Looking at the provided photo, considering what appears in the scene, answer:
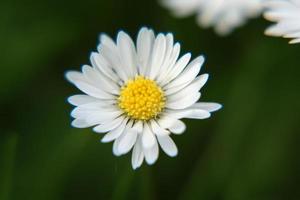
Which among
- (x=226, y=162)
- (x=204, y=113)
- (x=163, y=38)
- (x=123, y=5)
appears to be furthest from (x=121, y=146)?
(x=123, y=5)

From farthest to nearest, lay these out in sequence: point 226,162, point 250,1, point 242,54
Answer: point 242,54 < point 250,1 < point 226,162

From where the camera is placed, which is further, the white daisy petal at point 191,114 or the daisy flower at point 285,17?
the daisy flower at point 285,17

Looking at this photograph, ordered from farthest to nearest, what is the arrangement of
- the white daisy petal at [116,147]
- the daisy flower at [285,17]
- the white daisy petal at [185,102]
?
the daisy flower at [285,17], the white daisy petal at [185,102], the white daisy petal at [116,147]

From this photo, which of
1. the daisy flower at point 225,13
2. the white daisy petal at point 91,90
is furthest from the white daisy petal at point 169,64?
the daisy flower at point 225,13

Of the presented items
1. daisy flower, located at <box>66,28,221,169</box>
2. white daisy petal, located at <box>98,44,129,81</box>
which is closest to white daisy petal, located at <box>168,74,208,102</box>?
daisy flower, located at <box>66,28,221,169</box>

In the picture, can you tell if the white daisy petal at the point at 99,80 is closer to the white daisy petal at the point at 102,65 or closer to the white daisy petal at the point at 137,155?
the white daisy petal at the point at 102,65

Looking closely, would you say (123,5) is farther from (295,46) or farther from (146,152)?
(146,152)
